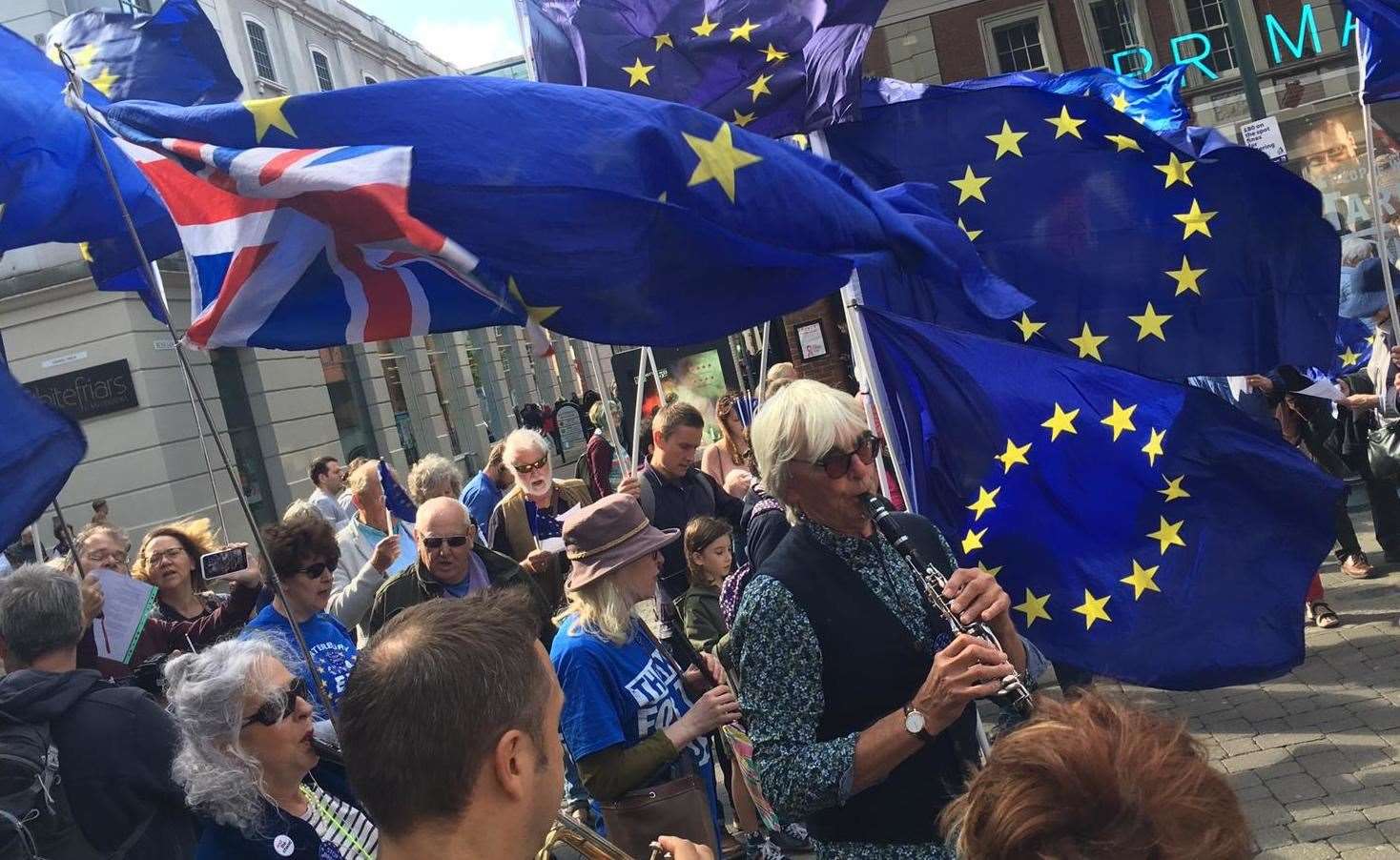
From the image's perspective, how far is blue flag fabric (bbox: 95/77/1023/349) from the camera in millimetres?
3680

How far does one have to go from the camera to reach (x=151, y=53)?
4.78 metres

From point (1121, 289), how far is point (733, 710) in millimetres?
2732

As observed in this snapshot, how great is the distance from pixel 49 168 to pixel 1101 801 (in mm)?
4302

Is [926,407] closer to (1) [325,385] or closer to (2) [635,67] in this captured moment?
(2) [635,67]

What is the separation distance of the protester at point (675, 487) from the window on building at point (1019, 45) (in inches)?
824

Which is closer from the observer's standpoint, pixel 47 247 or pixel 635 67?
pixel 635 67

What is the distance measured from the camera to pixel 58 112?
4.47 m

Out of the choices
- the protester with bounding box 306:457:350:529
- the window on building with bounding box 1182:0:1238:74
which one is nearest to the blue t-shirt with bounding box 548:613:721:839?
the protester with bounding box 306:457:350:529

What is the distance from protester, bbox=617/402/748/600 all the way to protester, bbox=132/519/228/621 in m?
2.09

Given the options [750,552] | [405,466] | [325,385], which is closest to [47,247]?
[325,385]

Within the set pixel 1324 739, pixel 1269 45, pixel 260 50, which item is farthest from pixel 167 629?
pixel 260 50

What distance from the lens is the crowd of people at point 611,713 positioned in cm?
163

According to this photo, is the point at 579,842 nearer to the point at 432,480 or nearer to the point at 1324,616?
the point at 432,480

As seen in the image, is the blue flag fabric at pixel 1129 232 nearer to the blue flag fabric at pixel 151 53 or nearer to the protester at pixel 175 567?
the blue flag fabric at pixel 151 53
